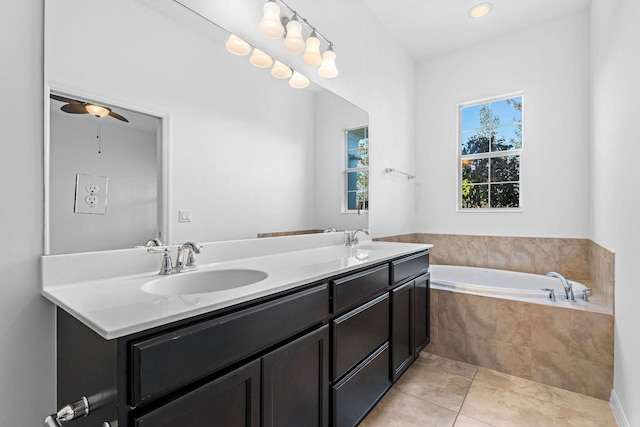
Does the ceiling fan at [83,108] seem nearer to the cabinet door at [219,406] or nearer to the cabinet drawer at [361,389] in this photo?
the cabinet door at [219,406]

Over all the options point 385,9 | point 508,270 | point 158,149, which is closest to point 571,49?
point 385,9

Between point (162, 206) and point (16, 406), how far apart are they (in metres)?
0.78

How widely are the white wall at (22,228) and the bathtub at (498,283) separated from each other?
248 centimetres

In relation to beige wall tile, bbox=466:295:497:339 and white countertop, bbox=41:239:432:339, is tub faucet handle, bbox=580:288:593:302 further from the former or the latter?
white countertop, bbox=41:239:432:339

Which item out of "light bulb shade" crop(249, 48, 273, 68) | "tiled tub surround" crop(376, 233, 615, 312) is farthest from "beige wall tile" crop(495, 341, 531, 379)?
"light bulb shade" crop(249, 48, 273, 68)

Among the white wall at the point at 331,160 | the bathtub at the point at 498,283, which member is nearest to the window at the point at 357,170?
the white wall at the point at 331,160

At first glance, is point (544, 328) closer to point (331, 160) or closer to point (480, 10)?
point (331, 160)

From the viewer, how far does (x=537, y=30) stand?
9.78 feet

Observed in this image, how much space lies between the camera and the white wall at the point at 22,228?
38.2 inches

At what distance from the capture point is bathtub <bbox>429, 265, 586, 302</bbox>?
7.64 feet

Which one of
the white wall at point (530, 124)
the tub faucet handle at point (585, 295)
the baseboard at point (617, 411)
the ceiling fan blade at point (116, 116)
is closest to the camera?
the ceiling fan blade at point (116, 116)

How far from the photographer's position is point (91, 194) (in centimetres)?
114

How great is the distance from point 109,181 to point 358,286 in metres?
1.15

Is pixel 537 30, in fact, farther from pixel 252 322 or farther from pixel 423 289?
pixel 252 322
